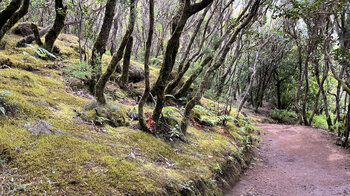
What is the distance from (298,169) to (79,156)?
23.2 ft

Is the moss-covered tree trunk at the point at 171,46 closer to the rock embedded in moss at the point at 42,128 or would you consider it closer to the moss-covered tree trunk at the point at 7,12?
the rock embedded in moss at the point at 42,128

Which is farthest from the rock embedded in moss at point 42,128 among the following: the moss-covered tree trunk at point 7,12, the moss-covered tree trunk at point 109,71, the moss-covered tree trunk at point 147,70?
the moss-covered tree trunk at point 7,12

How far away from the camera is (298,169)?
7102 millimetres

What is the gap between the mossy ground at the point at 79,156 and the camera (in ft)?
7.86

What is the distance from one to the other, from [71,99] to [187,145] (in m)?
3.04

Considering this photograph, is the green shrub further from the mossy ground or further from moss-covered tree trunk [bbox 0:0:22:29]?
moss-covered tree trunk [bbox 0:0:22:29]

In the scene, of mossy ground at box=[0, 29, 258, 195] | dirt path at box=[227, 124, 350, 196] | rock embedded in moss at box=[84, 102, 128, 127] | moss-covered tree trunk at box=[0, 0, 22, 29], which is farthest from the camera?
dirt path at box=[227, 124, 350, 196]

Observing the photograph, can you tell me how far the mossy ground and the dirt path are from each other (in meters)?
1.19

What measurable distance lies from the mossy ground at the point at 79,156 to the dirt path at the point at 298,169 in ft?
3.91

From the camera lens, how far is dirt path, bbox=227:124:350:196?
18.0ft

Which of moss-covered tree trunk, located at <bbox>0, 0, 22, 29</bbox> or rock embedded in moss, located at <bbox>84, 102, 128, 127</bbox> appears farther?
rock embedded in moss, located at <bbox>84, 102, 128, 127</bbox>

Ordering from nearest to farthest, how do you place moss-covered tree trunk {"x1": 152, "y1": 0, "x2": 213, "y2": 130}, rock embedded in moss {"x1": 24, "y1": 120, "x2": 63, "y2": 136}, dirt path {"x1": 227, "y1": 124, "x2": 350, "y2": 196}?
rock embedded in moss {"x1": 24, "y1": 120, "x2": 63, "y2": 136}
moss-covered tree trunk {"x1": 152, "y1": 0, "x2": 213, "y2": 130}
dirt path {"x1": 227, "y1": 124, "x2": 350, "y2": 196}

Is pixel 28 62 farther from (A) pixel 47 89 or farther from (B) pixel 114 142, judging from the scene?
(B) pixel 114 142

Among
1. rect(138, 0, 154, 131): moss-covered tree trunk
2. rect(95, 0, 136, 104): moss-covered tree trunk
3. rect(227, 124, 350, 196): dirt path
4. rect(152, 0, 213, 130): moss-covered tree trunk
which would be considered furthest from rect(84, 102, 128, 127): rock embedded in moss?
rect(227, 124, 350, 196): dirt path
